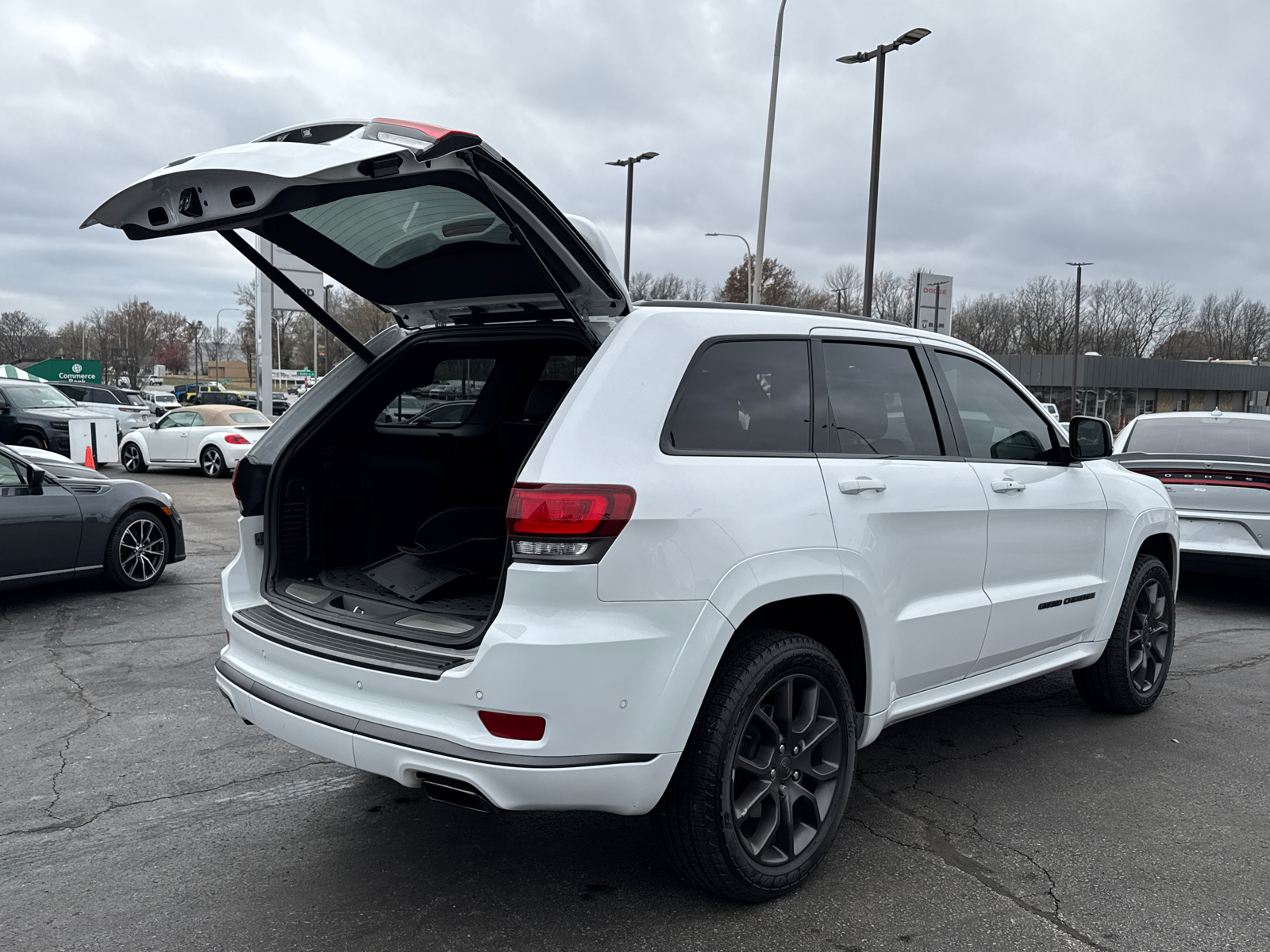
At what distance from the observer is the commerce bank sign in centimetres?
5750

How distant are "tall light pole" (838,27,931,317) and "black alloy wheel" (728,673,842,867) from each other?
55.6 ft

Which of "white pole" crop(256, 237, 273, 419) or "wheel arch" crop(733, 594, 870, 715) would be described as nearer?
"wheel arch" crop(733, 594, 870, 715)

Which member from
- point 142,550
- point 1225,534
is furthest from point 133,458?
point 1225,534

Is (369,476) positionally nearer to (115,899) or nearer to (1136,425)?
(115,899)

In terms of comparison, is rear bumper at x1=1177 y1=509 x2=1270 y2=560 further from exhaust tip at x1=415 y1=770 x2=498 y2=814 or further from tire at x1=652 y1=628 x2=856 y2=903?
exhaust tip at x1=415 y1=770 x2=498 y2=814

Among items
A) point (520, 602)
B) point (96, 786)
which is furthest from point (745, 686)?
point (96, 786)

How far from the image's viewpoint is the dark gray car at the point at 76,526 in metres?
6.95

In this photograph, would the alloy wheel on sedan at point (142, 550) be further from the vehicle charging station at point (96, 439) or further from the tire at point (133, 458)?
the tire at point (133, 458)

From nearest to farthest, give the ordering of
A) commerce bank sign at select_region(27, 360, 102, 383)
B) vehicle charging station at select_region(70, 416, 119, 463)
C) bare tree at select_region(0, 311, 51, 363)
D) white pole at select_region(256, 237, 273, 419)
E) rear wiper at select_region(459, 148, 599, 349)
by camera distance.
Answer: rear wiper at select_region(459, 148, 599, 349) < vehicle charging station at select_region(70, 416, 119, 463) < white pole at select_region(256, 237, 273, 419) < commerce bank sign at select_region(27, 360, 102, 383) < bare tree at select_region(0, 311, 51, 363)

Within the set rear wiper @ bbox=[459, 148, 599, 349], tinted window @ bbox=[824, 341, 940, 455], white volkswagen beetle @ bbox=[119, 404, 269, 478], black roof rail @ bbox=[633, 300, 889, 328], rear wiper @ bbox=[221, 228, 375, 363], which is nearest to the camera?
rear wiper @ bbox=[459, 148, 599, 349]

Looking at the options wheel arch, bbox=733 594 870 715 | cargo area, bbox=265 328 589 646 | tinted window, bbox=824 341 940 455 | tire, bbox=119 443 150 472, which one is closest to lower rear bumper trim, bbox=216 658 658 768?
cargo area, bbox=265 328 589 646

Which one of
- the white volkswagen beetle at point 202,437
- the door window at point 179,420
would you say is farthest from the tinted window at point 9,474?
the door window at point 179,420

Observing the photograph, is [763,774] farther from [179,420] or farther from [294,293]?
[179,420]

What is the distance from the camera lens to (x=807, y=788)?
329 centimetres
